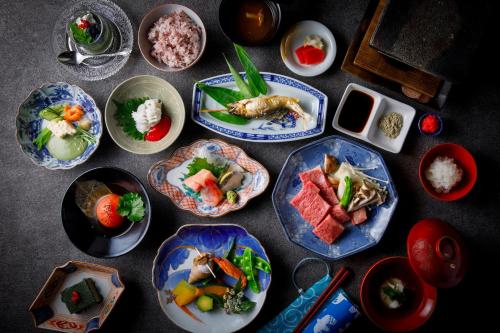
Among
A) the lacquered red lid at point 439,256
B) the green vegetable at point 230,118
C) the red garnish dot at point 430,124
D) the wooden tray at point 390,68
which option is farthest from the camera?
the green vegetable at point 230,118

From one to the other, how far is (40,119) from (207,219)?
1.38 m

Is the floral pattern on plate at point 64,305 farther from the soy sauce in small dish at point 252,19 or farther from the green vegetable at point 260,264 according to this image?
the soy sauce in small dish at point 252,19

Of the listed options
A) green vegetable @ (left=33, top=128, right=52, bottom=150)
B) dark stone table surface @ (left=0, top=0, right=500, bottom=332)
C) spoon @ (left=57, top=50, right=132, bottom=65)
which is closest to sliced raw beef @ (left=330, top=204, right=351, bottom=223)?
dark stone table surface @ (left=0, top=0, right=500, bottom=332)

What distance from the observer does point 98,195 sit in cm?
278

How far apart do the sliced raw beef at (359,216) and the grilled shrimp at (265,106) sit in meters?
0.69

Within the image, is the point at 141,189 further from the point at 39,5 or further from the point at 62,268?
the point at 39,5

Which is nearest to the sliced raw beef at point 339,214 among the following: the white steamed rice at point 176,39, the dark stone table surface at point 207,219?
the dark stone table surface at point 207,219

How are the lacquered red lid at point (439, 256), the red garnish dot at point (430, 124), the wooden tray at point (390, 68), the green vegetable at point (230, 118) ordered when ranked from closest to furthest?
the lacquered red lid at point (439, 256) < the wooden tray at point (390, 68) < the red garnish dot at point (430, 124) < the green vegetable at point (230, 118)

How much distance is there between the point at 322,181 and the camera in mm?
2732

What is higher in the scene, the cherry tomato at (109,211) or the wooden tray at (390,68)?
the wooden tray at (390,68)

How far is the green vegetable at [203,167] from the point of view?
2.75m

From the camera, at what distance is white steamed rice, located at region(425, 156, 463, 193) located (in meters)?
2.60

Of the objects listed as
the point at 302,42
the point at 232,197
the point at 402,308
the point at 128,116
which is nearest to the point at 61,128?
the point at 128,116

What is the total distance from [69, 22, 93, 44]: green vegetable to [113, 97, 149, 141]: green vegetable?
1.44 ft
